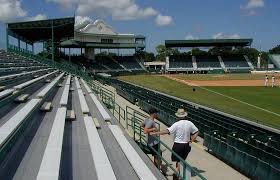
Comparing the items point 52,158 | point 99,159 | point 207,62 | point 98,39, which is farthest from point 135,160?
point 207,62

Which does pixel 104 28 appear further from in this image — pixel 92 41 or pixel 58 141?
pixel 58 141

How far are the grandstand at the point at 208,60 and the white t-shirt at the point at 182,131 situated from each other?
86183 millimetres

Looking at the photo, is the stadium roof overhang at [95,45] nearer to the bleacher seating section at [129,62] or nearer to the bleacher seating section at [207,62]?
the bleacher seating section at [129,62]

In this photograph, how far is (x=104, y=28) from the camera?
91188 millimetres

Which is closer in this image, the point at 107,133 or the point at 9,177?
the point at 9,177

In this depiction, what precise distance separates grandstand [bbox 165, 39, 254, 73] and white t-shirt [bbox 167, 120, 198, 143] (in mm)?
86183

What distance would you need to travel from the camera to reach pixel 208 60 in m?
101

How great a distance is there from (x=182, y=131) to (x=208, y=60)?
93.6 m

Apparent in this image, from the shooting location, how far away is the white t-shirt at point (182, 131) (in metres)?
9.12

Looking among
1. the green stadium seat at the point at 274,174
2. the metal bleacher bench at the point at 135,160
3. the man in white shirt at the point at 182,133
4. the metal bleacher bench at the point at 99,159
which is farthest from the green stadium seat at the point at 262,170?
the metal bleacher bench at the point at 99,159

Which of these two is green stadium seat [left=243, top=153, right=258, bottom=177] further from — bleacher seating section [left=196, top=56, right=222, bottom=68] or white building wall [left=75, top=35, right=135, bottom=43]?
bleacher seating section [left=196, top=56, right=222, bottom=68]

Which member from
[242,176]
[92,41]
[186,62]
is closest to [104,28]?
[92,41]

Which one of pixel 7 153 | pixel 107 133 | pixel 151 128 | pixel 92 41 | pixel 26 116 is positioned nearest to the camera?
pixel 7 153

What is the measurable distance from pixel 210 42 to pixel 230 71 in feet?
26.5
